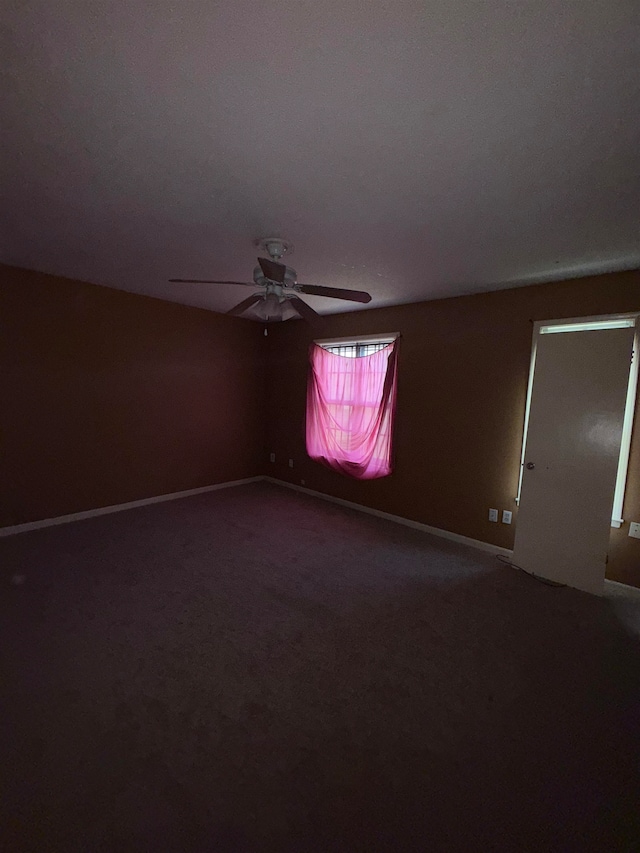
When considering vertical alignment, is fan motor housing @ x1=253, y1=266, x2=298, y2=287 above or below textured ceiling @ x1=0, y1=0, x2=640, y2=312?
below

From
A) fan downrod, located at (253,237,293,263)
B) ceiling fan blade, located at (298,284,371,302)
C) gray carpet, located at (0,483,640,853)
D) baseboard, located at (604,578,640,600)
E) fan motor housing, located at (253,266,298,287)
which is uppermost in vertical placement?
fan downrod, located at (253,237,293,263)

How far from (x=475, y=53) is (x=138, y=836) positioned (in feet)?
8.77

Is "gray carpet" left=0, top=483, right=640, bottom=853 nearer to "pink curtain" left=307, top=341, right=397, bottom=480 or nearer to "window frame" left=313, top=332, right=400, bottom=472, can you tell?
"pink curtain" left=307, top=341, right=397, bottom=480

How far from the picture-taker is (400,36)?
100 centimetres

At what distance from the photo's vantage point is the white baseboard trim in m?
3.46

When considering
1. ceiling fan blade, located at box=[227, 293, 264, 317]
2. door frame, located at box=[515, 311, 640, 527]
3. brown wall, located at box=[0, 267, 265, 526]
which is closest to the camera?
ceiling fan blade, located at box=[227, 293, 264, 317]

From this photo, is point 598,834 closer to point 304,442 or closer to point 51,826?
point 51,826

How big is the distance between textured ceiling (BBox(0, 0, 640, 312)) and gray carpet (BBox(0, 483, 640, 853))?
2.46m

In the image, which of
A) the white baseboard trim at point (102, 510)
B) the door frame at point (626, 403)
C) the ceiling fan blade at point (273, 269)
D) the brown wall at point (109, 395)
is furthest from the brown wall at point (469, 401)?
the ceiling fan blade at point (273, 269)

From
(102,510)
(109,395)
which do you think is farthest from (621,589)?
(109,395)

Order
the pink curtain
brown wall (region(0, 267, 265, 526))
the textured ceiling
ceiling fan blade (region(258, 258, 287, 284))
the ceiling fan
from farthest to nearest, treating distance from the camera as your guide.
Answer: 1. the pink curtain
2. brown wall (region(0, 267, 265, 526))
3. the ceiling fan
4. ceiling fan blade (region(258, 258, 287, 284))
5. the textured ceiling

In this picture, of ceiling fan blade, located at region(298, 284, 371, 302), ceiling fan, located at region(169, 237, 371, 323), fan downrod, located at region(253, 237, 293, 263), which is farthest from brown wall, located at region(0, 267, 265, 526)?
ceiling fan blade, located at region(298, 284, 371, 302)

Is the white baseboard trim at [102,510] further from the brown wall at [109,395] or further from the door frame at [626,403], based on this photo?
the door frame at [626,403]

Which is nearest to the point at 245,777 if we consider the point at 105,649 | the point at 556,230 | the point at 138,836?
the point at 138,836
